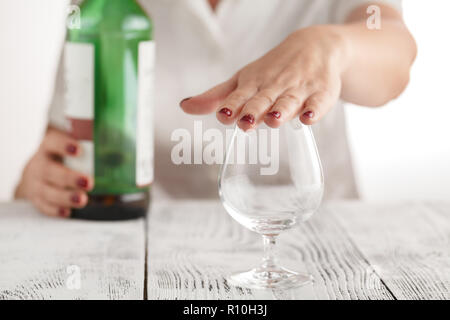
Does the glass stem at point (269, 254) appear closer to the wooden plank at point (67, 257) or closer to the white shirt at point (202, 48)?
the wooden plank at point (67, 257)

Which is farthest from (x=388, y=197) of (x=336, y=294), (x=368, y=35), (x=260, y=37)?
(x=336, y=294)

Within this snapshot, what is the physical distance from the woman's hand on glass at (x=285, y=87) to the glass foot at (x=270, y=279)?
15cm

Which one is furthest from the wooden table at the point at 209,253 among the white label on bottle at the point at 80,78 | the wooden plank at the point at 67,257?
the white label on bottle at the point at 80,78

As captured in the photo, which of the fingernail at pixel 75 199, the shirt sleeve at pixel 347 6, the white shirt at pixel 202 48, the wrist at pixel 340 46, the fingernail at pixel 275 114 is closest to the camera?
the fingernail at pixel 275 114

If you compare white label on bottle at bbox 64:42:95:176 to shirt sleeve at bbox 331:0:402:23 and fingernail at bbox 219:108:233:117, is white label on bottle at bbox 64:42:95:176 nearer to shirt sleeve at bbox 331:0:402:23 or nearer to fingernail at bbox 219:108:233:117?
fingernail at bbox 219:108:233:117

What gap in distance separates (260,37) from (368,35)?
1.19 ft

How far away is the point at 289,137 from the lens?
62 cm

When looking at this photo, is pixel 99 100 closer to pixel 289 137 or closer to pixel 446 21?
pixel 289 137

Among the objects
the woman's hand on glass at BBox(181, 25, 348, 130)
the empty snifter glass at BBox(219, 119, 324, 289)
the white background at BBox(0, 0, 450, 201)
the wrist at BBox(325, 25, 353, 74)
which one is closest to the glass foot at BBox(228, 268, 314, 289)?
the empty snifter glass at BBox(219, 119, 324, 289)

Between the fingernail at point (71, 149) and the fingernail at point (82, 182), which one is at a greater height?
the fingernail at point (71, 149)

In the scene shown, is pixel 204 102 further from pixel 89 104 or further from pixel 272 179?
pixel 89 104

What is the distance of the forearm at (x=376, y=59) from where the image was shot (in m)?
0.89

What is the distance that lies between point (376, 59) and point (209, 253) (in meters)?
→ 0.37

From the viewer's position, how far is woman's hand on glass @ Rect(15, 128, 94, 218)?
0.91m
